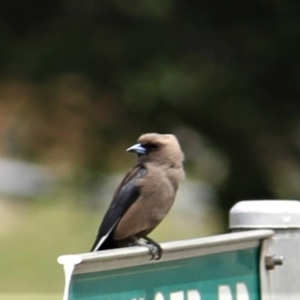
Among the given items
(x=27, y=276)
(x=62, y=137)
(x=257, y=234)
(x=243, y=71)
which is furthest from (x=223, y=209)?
(x=27, y=276)

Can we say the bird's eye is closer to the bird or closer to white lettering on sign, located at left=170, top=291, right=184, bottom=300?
the bird

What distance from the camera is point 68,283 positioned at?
1.25m

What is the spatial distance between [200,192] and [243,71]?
79 cm

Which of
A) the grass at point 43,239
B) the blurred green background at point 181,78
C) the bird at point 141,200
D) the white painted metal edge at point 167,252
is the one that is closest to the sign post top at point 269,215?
the white painted metal edge at point 167,252

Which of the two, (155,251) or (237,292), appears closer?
(155,251)

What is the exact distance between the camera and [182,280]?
5.16ft

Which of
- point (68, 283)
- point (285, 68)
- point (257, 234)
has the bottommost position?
point (68, 283)

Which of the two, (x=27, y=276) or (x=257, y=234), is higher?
(x=27, y=276)

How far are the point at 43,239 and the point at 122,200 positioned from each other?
3.24 metres

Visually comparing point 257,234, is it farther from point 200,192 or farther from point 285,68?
point 200,192

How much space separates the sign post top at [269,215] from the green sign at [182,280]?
0.05 meters

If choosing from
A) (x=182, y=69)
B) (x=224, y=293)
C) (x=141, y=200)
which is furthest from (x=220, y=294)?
(x=182, y=69)

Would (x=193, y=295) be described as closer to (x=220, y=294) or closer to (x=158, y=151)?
(x=220, y=294)

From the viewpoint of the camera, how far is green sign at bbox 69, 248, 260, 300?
1.35 meters
